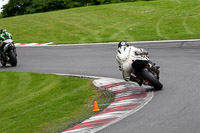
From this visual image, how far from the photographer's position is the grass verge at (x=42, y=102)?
816 cm

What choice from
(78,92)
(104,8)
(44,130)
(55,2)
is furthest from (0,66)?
(55,2)

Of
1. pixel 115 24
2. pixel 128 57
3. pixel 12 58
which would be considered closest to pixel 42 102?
pixel 128 57

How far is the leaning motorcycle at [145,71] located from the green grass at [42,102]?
1286 mm

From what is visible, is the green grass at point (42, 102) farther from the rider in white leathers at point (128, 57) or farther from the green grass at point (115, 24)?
the green grass at point (115, 24)

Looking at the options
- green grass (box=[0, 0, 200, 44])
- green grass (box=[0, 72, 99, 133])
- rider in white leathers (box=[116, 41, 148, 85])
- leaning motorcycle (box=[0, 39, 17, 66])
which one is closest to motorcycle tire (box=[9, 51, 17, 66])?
leaning motorcycle (box=[0, 39, 17, 66])

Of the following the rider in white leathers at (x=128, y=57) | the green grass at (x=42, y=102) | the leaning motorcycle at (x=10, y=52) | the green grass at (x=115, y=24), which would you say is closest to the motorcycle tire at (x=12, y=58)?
the leaning motorcycle at (x=10, y=52)

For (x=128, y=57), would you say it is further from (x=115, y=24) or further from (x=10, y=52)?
(x=115, y=24)

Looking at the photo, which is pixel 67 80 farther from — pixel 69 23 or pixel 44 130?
pixel 69 23

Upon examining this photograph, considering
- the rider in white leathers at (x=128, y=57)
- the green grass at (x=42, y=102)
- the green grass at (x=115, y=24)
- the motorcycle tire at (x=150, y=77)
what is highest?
the rider in white leathers at (x=128, y=57)

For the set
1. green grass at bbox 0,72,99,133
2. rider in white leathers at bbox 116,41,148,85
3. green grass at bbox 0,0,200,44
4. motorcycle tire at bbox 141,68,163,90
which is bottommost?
green grass at bbox 0,0,200,44

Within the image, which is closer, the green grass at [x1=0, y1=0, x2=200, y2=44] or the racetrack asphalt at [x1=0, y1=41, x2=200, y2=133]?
the racetrack asphalt at [x1=0, y1=41, x2=200, y2=133]

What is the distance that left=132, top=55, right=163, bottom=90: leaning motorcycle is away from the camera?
9969mm

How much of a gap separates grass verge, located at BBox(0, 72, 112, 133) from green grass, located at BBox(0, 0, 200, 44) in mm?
12179

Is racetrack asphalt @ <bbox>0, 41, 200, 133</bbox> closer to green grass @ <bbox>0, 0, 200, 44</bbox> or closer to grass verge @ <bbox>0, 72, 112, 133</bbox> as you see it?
grass verge @ <bbox>0, 72, 112, 133</bbox>
